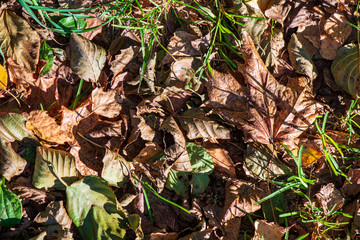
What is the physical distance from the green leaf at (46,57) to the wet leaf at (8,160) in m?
0.53

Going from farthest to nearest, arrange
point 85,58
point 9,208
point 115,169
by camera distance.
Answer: point 85,58
point 115,169
point 9,208

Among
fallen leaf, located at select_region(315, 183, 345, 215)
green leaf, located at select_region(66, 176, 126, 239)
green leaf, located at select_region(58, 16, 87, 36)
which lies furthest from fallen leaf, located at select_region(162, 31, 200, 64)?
fallen leaf, located at select_region(315, 183, 345, 215)

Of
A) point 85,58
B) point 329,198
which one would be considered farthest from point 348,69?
point 85,58

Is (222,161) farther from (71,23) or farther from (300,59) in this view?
(71,23)

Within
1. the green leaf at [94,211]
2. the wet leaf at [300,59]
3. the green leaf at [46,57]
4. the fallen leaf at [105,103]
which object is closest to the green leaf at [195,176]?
the green leaf at [94,211]

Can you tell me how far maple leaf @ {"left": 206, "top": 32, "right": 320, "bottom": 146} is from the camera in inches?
80.7

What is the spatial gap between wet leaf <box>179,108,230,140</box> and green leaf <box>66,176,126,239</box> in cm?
66

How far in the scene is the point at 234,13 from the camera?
2.23 meters

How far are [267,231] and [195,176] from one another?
0.60m

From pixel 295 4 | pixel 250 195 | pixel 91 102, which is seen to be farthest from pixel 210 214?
pixel 295 4

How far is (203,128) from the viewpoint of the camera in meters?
2.05

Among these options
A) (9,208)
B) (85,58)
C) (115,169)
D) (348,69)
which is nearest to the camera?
(9,208)

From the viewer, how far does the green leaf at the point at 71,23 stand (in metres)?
2.14

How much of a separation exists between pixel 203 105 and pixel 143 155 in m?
0.53
